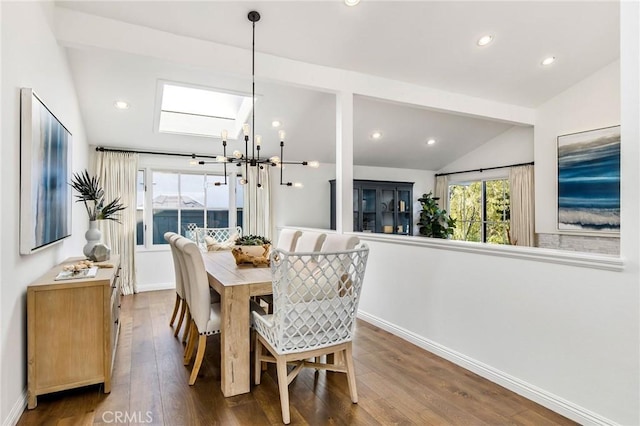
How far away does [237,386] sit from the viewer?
7.09 ft

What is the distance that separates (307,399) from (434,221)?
5199 millimetres

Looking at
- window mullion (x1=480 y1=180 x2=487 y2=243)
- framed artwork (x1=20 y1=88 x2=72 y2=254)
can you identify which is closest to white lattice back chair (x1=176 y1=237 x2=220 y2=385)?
framed artwork (x1=20 y1=88 x2=72 y2=254)

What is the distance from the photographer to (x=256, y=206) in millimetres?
5574

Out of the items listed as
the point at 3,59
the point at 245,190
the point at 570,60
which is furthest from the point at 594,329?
the point at 245,190

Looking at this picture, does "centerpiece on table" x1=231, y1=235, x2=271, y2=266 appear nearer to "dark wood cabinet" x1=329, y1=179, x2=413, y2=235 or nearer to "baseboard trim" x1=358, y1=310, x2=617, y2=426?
"baseboard trim" x1=358, y1=310, x2=617, y2=426

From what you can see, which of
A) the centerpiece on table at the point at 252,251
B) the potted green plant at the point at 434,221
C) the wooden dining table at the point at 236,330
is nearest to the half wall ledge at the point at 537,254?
the centerpiece on table at the point at 252,251

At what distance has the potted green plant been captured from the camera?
260 inches

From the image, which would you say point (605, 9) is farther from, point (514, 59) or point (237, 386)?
point (237, 386)

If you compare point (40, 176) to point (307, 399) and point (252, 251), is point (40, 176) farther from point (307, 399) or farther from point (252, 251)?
point (307, 399)

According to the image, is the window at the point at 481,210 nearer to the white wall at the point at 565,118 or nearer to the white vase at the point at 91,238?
the white wall at the point at 565,118

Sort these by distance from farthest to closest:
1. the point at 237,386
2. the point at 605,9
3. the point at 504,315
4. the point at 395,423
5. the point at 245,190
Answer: the point at 245,190
the point at 605,9
the point at 504,315
the point at 237,386
the point at 395,423

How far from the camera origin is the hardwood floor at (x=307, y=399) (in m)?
1.91

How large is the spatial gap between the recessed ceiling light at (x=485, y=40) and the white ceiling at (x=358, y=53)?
0.06 meters

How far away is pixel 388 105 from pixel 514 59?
1586 mm
